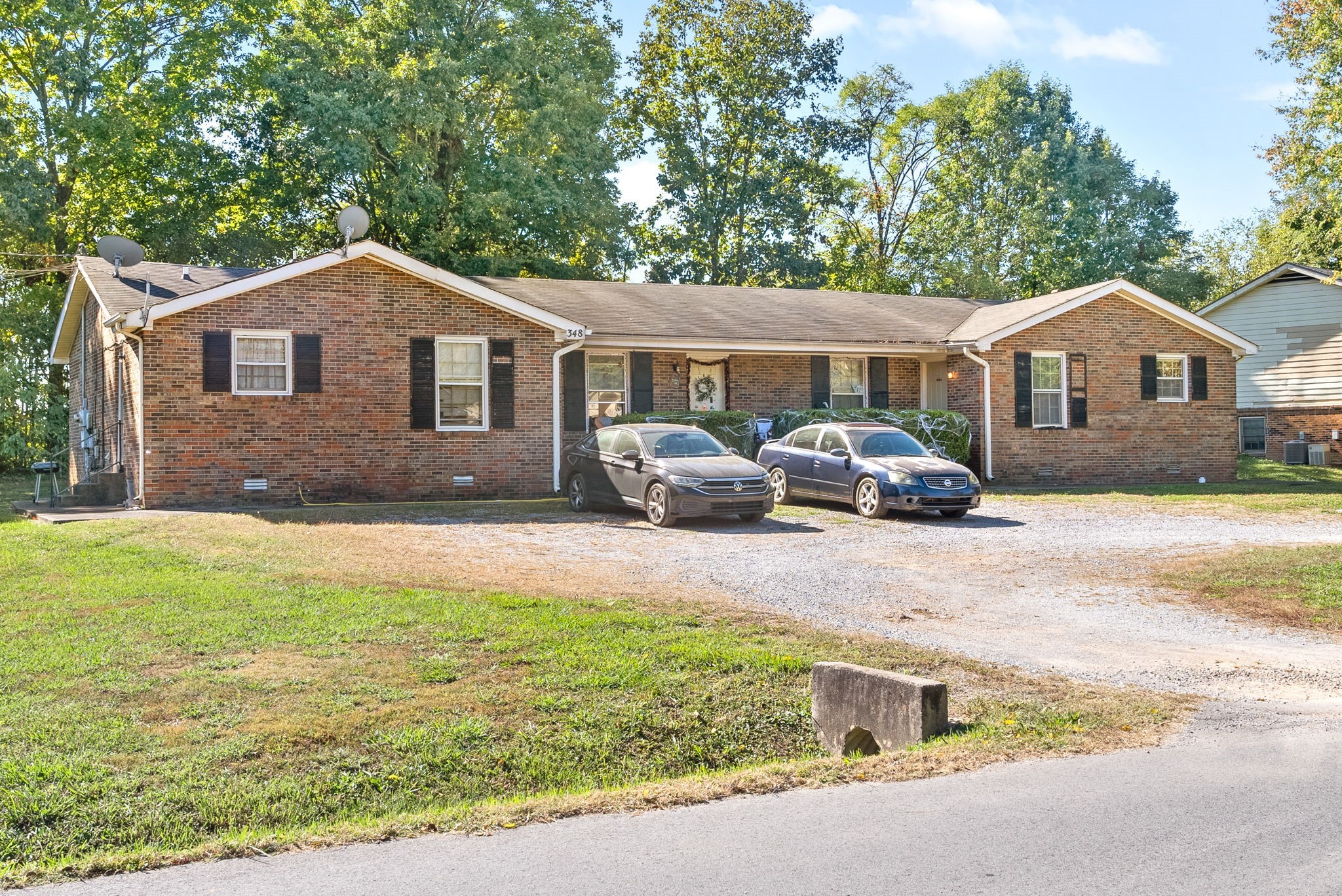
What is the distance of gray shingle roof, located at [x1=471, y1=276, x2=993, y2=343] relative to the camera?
77.2 feet

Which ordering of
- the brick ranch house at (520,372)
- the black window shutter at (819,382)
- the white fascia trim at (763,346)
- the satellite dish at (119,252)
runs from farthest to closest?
the black window shutter at (819,382)
the white fascia trim at (763,346)
the satellite dish at (119,252)
the brick ranch house at (520,372)

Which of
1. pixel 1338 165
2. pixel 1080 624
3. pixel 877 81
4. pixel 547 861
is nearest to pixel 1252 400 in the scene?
pixel 1338 165

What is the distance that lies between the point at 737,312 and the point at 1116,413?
28.3 feet

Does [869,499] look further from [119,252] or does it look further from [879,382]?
[119,252]

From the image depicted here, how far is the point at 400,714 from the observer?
6363 millimetres

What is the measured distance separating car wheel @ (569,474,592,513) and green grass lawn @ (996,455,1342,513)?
26.6 feet

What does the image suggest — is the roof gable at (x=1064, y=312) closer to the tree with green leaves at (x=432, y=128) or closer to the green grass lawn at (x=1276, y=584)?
the green grass lawn at (x=1276, y=584)

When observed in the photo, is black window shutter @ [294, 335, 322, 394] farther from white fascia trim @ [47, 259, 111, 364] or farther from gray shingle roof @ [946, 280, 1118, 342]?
gray shingle roof @ [946, 280, 1118, 342]

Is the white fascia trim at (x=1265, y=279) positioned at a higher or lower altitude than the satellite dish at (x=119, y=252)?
higher

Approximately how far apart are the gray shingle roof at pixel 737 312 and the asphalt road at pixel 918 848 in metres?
17.8

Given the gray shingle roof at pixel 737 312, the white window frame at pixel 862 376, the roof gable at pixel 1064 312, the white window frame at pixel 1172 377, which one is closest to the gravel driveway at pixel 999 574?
the gray shingle roof at pixel 737 312

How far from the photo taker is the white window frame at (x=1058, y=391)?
25.0 metres

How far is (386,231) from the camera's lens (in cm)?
3381

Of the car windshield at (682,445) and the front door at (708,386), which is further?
the front door at (708,386)
